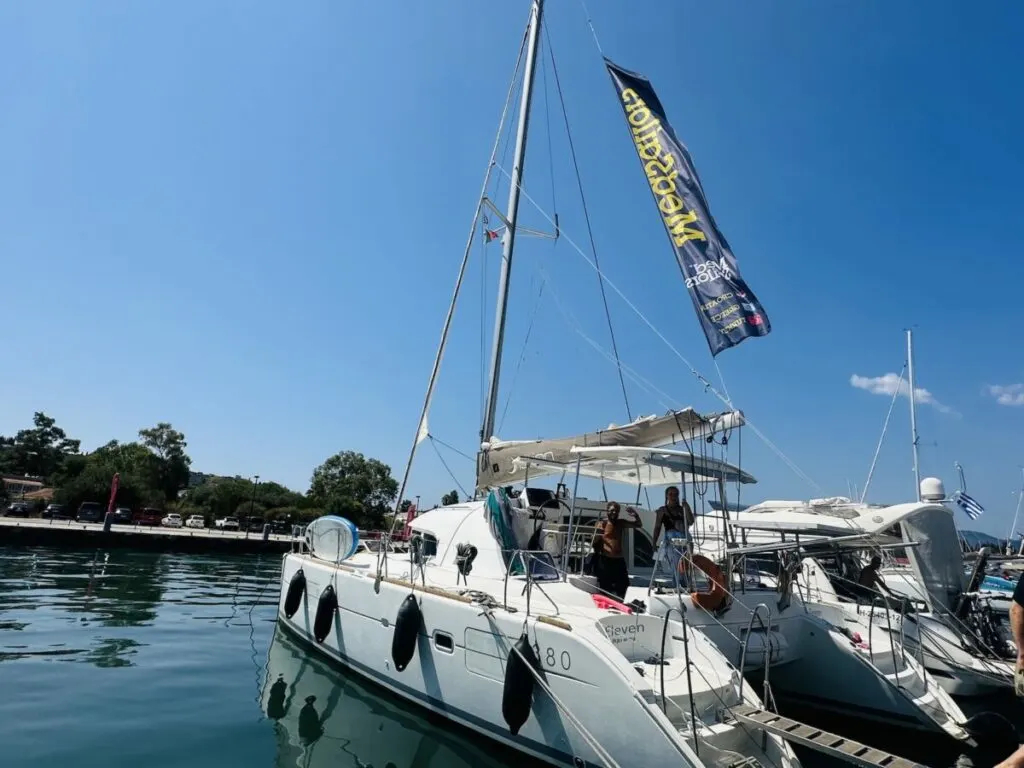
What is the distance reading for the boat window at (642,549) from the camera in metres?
9.38

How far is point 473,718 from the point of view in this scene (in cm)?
635

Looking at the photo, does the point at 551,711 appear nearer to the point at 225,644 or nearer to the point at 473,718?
the point at 473,718

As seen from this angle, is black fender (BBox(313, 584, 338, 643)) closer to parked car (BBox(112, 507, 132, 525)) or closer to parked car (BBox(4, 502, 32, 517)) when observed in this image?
parked car (BBox(112, 507, 132, 525))

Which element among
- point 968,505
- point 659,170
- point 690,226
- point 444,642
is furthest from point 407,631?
point 968,505

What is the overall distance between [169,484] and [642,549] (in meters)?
66.9

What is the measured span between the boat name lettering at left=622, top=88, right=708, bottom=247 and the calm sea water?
718 cm

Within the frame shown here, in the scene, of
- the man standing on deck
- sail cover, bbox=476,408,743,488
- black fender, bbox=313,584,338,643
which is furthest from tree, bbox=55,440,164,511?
the man standing on deck

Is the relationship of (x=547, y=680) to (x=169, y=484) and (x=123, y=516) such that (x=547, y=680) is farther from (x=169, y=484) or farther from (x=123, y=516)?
(x=169, y=484)

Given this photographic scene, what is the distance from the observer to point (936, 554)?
10945mm

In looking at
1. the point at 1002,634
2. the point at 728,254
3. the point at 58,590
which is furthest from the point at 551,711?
the point at 58,590

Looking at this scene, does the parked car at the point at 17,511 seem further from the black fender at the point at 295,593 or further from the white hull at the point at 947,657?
the white hull at the point at 947,657

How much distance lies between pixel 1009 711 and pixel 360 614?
377 inches

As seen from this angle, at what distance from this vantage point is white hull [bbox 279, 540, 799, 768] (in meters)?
4.71

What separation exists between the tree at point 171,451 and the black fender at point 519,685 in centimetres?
6886
